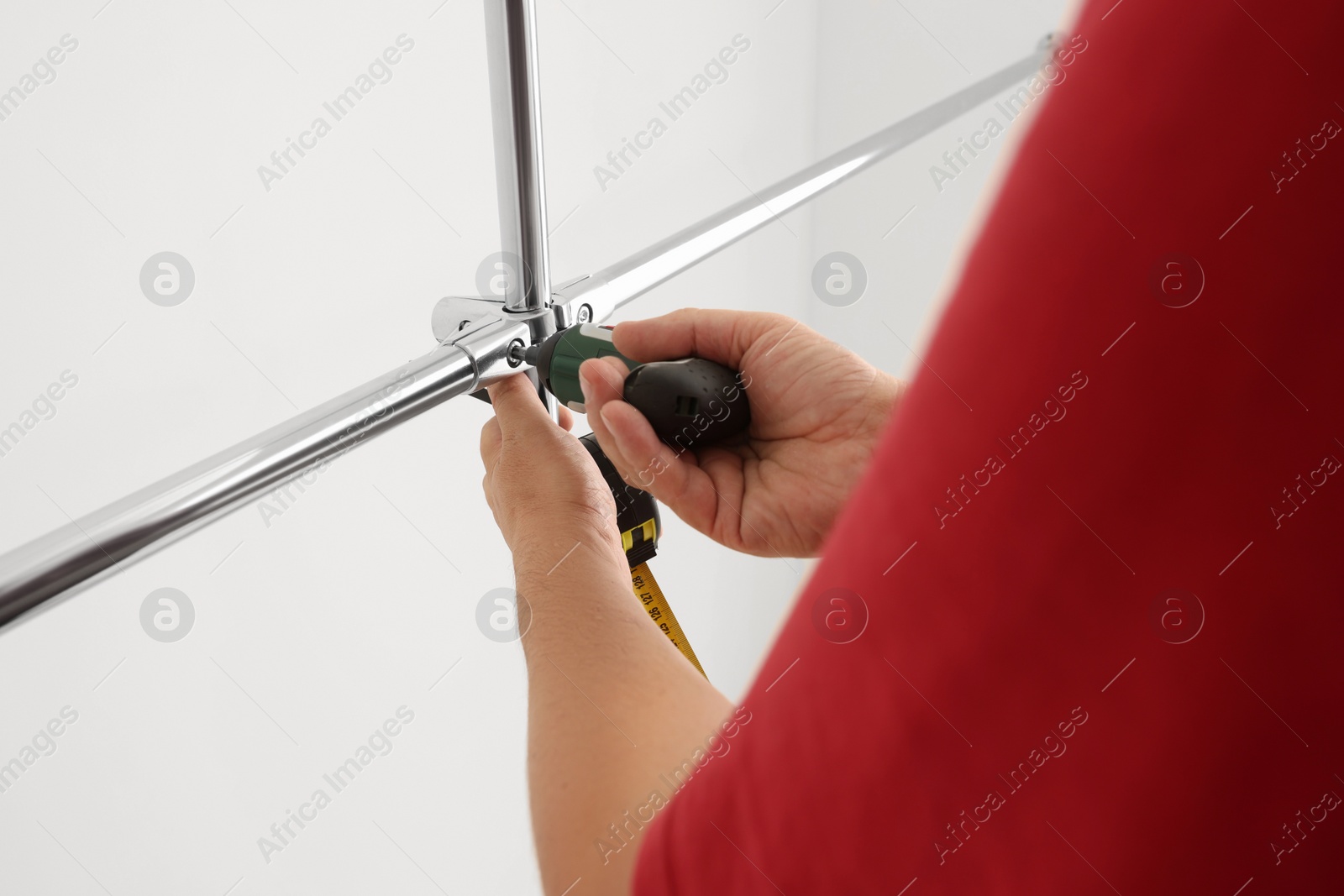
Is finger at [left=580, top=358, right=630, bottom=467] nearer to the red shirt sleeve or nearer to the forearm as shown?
the forearm

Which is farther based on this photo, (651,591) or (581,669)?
(651,591)

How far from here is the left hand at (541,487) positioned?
47 centimetres

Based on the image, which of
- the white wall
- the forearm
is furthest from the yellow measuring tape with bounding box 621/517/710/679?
the white wall

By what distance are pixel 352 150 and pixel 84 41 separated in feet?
0.55

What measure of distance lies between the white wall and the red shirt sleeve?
0.47 meters

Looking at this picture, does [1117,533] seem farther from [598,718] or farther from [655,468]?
[655,468]

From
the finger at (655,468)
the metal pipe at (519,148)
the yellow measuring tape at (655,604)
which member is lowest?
the yellow measuring tape at (655,604)

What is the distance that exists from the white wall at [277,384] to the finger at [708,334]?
0.24 meters

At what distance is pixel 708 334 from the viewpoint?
523 mm

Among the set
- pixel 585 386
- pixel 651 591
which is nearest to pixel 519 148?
pixel 585 386

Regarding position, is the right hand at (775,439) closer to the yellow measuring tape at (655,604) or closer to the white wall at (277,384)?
the yellow measuring tape at (655,604)

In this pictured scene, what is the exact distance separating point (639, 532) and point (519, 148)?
0.20 m

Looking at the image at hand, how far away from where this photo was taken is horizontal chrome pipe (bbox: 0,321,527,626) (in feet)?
1.09

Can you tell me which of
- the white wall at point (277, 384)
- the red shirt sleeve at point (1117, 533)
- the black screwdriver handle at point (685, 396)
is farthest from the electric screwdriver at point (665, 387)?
the red shirt sleeve at point (1117, 533)
